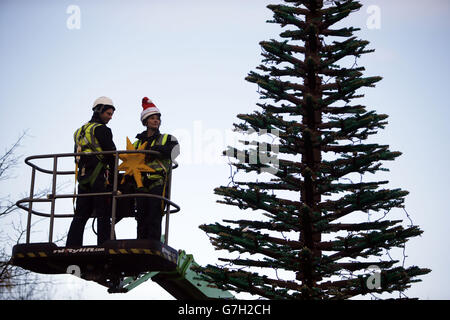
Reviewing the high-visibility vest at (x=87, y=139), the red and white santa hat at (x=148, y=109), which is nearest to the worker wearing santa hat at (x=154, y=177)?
the red and white santa hat at (x=148, y=109)

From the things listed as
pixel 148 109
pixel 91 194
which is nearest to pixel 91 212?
pixel 91 194

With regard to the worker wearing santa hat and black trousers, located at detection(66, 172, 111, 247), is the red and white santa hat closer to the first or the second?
the worker wearing santa hat

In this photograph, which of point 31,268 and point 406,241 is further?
point 406,241

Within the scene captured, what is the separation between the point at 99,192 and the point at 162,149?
3.90ft

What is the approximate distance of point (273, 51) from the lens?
17.0m

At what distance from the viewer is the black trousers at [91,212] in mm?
11547

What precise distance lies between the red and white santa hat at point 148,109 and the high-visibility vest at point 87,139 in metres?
0.76

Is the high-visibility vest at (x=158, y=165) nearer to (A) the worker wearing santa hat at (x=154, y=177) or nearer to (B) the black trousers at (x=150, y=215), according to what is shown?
(A) the worker wearing santa hat at (x=154, y=177)

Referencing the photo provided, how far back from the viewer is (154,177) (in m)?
11.7

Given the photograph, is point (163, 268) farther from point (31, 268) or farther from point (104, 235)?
point (31, 268)

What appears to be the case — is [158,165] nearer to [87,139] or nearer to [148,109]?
[148,109]

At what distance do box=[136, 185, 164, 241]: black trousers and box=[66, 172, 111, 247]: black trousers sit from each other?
48 cm

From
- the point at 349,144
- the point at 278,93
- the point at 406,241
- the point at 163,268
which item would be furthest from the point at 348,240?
the point at 163,268
